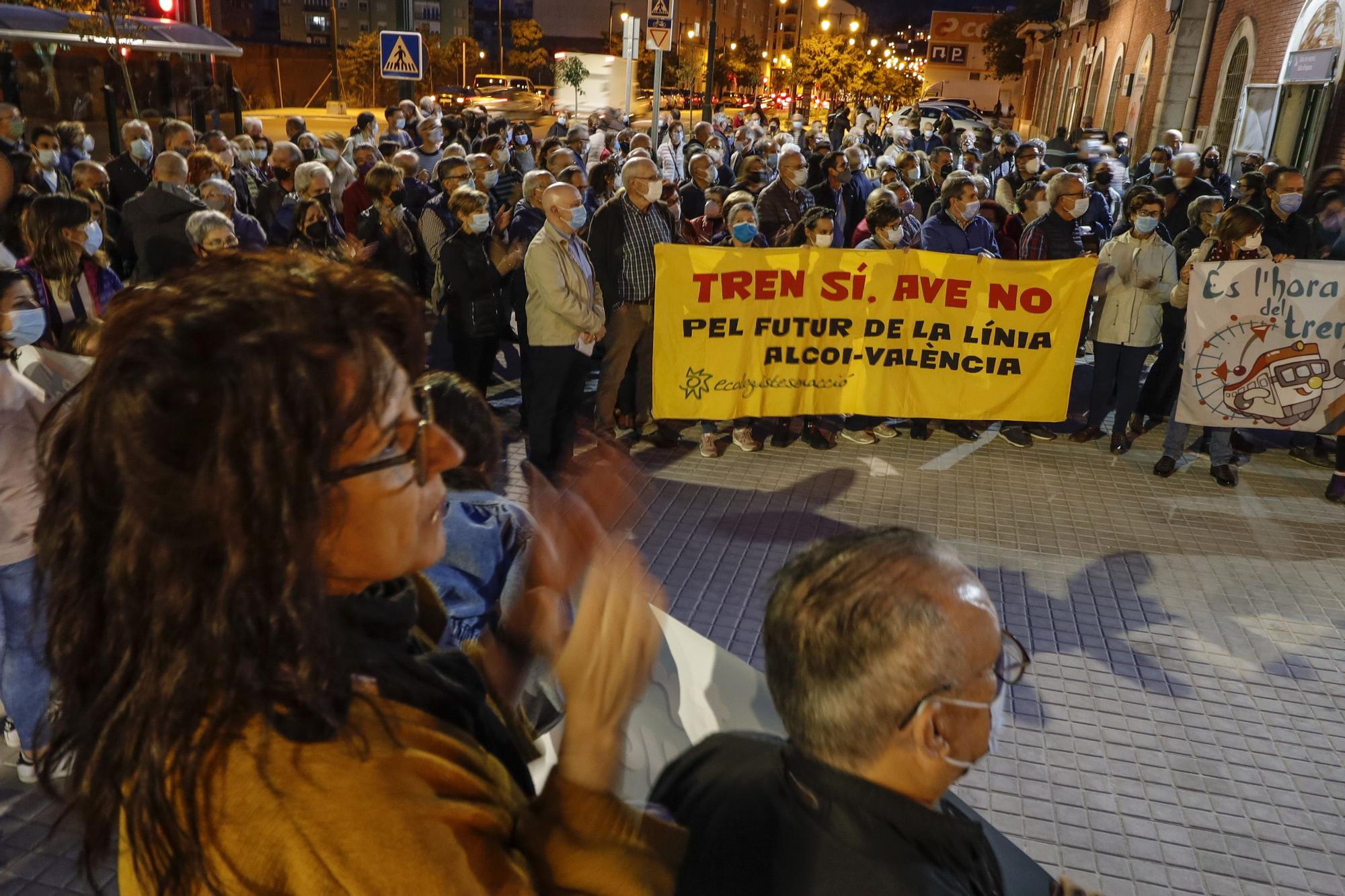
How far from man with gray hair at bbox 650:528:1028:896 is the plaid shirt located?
17.4ft

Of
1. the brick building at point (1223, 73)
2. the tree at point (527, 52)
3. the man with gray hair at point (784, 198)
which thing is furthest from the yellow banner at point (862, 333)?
the tree at point (527, 52)

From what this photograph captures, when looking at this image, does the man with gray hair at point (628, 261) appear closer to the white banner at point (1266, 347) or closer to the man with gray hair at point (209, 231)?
the man with gray hair at point (209, 231)

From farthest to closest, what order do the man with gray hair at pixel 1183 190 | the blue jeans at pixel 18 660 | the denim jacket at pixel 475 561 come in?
1. the man with gray hair at pixel 1183 190
2. the blue jeans at pixel 18 660
3. the denim jacket at pixel 475 561

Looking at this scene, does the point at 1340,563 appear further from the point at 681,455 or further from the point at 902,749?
the point at 902,749

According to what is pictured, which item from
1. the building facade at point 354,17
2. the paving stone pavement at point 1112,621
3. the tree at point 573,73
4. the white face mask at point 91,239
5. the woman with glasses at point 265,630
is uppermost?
the building facade at point 354,17

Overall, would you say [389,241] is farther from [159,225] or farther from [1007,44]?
[1007,44]

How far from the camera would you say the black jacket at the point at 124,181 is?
9.33 m

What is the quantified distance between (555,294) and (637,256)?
99 centimetres

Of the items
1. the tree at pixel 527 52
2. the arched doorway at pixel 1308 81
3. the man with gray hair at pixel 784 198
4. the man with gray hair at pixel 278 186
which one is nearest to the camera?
the man with gray hair at pixel 784 198

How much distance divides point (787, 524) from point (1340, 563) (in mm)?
3161

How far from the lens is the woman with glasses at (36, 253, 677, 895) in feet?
3.00

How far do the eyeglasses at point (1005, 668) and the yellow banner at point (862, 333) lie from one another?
17.3ft

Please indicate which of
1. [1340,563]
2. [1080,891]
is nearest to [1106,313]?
[1340,563]

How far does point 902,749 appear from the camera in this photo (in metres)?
1.42
